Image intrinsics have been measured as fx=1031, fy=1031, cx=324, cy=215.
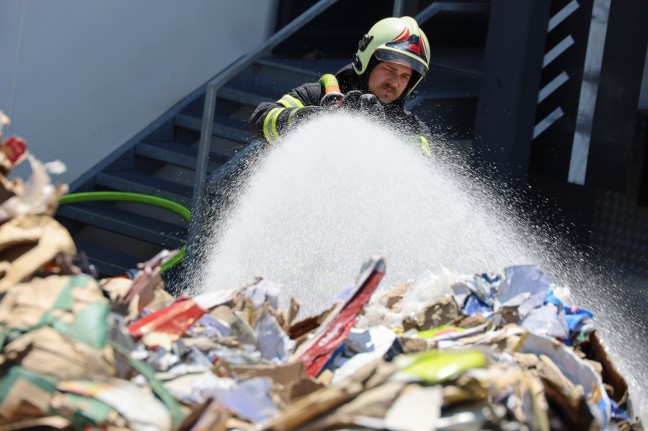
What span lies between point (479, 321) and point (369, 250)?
1411 millimetres

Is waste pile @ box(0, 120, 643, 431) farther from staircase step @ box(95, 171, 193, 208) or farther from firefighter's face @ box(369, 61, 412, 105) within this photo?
staircase step @ box(95, 171, 193, 208)

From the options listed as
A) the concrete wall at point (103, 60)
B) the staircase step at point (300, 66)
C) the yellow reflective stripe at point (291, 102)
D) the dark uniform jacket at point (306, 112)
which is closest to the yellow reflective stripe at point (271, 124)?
the dark uniform jacket at point (306, 112)

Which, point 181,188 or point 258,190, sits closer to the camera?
point 258,190

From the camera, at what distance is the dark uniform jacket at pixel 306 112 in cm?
432

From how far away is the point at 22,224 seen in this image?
90.5 inches

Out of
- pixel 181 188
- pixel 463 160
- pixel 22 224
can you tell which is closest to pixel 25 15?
pixel 181 188

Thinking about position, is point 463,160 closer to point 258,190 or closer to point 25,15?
point 258,190

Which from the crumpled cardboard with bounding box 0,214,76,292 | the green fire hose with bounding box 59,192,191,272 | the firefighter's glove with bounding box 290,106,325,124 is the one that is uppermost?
the firefighter's glove with bounding box 290,106,325,124

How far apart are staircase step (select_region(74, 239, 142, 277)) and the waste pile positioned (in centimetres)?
425

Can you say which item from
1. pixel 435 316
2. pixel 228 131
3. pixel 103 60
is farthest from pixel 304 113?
pixel 103 60

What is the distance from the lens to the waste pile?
2000mm

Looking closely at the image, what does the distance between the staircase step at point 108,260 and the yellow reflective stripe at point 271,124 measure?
107 inches

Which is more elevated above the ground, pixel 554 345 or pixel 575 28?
pixel 575 28

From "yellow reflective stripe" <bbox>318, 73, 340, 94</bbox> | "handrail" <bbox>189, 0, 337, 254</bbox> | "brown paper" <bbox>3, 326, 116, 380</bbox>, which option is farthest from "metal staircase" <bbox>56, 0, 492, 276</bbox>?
"brown paper" <bbox>3, 326, 116, 380</bbox>
